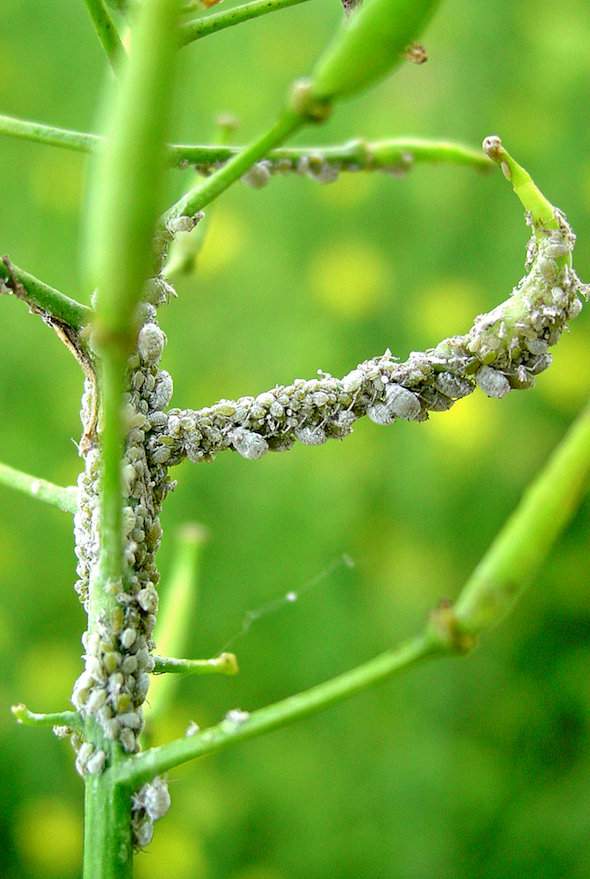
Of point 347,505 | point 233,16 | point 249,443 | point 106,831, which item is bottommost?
point 106,831

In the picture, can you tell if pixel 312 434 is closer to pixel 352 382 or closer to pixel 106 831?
pixel 352 382

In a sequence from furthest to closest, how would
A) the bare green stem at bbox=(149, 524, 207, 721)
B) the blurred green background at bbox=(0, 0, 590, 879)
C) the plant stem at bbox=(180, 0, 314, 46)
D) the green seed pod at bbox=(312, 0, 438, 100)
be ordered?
the blurred green background at bbox=(0, 0, 590, 879)
the bare green stem at bbox=(149, 524, 207, 721)
the plant stem at bbox=(180, 0, 314, 46)
the green seed pod at bbox=(312, 0, 438, 100)

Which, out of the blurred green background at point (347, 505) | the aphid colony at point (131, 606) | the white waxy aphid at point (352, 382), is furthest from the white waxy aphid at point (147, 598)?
the blurred green background at point (347, 505)

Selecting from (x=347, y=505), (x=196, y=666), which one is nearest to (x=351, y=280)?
(x=347, y=505)

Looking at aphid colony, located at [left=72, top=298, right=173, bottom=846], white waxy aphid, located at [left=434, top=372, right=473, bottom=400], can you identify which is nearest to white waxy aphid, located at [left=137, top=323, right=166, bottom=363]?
aphid colony, located at [left=72, top=298, right=173, bottom=846]

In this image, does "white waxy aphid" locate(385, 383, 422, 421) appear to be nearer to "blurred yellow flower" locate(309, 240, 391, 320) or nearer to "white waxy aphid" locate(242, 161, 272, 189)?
"white waxy aphid" locate(242, 161, 272, 189)

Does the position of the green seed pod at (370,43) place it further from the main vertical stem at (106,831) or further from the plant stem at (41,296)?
the main vertical stem at (106,831)
